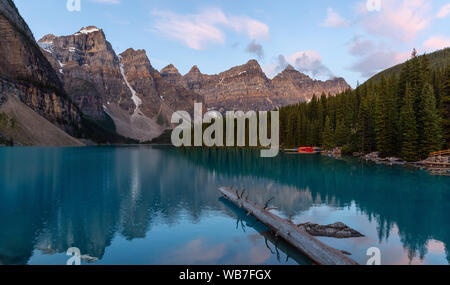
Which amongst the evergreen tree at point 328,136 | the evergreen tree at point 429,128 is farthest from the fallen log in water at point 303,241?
the evergreen tree at point 328,136

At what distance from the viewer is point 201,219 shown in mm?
23781

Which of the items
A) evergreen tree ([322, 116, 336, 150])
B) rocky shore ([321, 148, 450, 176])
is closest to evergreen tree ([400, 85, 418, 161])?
rocky shore ([321, 148, 450, 176])

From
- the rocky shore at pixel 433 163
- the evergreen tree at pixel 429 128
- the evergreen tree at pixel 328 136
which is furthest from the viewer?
the evergreen tree at pixel 328 136

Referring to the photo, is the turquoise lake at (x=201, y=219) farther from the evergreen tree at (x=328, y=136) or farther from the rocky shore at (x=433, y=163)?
the evergreen tree at (x=328, y=136)

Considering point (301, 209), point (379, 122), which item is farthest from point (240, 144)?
point (301, 209)

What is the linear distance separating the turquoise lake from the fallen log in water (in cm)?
60

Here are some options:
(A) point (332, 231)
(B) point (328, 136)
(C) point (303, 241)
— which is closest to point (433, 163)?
(A) point (332, 231)

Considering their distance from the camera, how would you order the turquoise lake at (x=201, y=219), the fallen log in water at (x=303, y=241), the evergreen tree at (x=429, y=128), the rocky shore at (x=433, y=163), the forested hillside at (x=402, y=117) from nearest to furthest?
the fallen log in water at (x=303, y=241)
the turquoise lake at (x=201, y=219)
the rocky shore at (x=433, y=163)
the evergreen tree at (x=429, y=128)
the forested hillside at (x=402, y=117)

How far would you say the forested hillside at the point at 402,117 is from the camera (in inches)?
2333

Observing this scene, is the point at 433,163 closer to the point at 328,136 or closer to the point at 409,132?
the point at 409,132

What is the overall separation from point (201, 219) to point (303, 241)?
10.2 m

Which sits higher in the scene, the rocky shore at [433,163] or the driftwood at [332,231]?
the rocky shore at [433,163]

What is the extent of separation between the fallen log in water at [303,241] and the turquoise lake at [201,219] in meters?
0.60

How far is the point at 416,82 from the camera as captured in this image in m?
70.1
